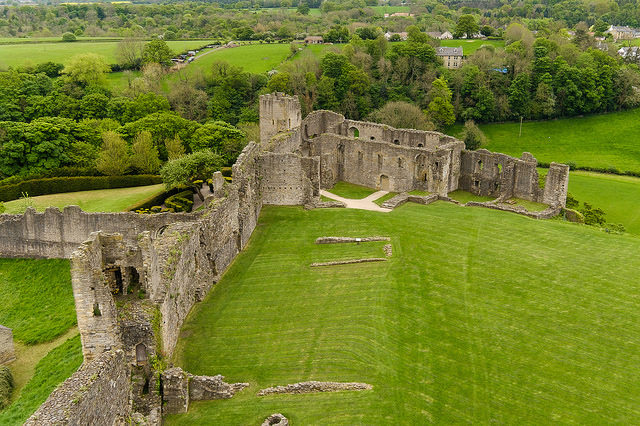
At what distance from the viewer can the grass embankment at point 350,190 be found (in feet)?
158

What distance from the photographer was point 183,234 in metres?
30.1

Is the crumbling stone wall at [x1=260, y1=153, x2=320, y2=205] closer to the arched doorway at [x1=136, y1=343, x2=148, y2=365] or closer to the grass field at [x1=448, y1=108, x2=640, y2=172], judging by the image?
the arched doorway at [x1=136, y1=343, x2=148, y2=365]

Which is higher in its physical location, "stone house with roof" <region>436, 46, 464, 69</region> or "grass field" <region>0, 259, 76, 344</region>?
"stone house with roof" <region>436, 46, 464, 69</region>

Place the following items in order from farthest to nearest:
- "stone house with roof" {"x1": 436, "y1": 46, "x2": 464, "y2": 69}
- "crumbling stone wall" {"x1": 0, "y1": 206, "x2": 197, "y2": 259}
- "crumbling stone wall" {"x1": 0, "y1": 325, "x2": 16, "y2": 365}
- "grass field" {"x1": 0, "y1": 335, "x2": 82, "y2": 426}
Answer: "stone house with roof" {"x1": 436, "y1": 46, "x2": 464, "y2": 69}
"crumbling stone wall" {"x1": 0, "y1": 206, "x2": 197, "y2": 259}
"crumbling stone wall" {"x1": 0, "y1": 325, "x2": 16, "y2": 365}
"grass field" {"x1": 0, "y1": 335, "x2": 82, "y2": 426}

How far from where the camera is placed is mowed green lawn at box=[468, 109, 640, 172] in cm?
7212

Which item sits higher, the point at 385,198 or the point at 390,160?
the point at 390,160

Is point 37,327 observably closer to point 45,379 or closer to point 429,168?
point 45,379

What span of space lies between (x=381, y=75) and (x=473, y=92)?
12334mm

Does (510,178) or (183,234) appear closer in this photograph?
(183,234)

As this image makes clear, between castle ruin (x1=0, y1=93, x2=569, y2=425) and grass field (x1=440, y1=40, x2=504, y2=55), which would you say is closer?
castle ruin (x1=0, y1=93, x2=569, y2=425)

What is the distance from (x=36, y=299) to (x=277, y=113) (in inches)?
933

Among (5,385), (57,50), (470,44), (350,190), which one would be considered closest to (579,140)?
(470,44)

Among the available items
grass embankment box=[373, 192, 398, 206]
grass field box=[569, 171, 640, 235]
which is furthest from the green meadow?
grass embankment box=[373, 192, 398, 206]

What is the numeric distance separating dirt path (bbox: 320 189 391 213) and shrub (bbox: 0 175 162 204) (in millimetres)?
17125
